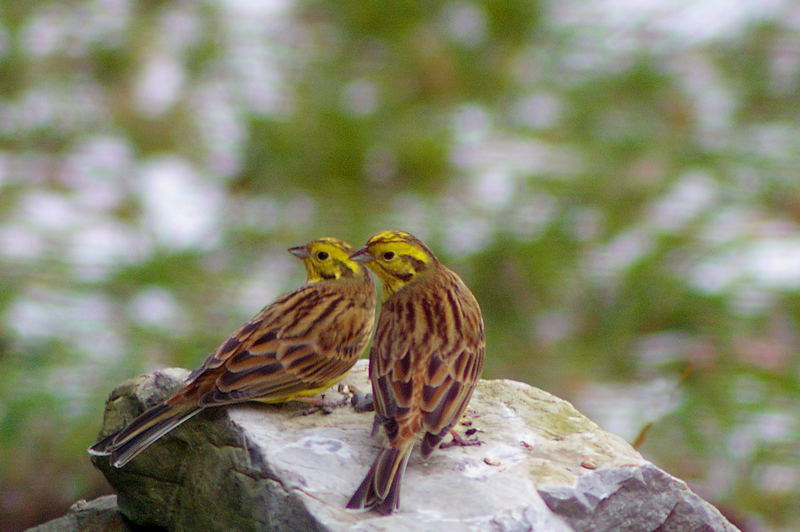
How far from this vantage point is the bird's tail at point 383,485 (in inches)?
163

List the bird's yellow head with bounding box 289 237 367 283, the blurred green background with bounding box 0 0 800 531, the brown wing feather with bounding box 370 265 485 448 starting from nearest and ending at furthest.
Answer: the brown wing feather with bounding box 370 265 485 448 → the bird's yellow head with bounding box 289 237 367 283 → the blurred green background with bounding box 0 0 800 531

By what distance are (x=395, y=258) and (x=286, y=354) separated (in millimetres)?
680

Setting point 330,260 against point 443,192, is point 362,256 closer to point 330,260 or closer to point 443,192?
point 330,260

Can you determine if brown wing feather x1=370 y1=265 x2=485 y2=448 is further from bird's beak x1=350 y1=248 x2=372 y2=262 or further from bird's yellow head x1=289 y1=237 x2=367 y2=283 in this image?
bird's yellow head x1=289 y1=237 x2=367 y2=283

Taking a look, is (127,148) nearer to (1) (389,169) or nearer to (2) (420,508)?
(1) (389,169)

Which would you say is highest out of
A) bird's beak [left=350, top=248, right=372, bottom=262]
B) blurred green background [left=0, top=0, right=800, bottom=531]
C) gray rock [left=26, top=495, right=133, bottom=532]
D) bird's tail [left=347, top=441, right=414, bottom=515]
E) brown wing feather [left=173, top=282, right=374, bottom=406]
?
blurred green background [left=0, top=0, right=800, bottom=531]

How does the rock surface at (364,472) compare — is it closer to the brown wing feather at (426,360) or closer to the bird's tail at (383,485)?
the bird's tail at (383,485)

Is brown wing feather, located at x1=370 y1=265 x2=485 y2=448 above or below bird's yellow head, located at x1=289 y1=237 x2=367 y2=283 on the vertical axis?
below

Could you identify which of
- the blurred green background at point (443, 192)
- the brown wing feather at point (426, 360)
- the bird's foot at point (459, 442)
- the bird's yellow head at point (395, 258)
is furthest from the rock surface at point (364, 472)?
the blurred green background at point (443, 192)

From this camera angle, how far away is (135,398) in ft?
16.3

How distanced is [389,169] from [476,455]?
497 centimetres

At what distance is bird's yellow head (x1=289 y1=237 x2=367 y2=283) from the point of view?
18.9 ft

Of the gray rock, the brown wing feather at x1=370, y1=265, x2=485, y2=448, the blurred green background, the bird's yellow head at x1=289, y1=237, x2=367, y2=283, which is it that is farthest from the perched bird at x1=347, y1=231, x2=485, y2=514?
the blurred green background

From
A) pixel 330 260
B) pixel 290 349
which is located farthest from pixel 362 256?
pixel 290 349
